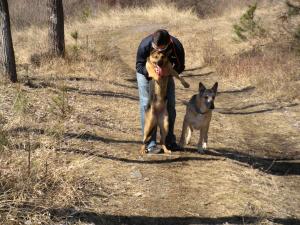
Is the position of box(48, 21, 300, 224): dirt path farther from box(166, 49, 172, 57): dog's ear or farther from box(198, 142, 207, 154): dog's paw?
box(166, 49, 172, 57): dog's ear

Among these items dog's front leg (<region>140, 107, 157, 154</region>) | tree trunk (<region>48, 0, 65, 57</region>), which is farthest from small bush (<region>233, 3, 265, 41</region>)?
dog's front leg (<region>140, 107, 157, 154</region>)

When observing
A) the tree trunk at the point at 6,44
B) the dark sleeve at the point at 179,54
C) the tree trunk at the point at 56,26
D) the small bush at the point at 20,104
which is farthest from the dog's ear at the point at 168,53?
the tree trunk at the point at 56,26

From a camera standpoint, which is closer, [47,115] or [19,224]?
[19,224]

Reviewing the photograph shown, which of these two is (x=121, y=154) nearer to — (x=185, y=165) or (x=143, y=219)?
(x=185, y=165)

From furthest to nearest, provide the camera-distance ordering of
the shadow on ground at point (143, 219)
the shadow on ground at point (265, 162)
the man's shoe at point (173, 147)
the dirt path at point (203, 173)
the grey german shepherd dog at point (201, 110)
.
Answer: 1. the man's shoe at point (173, 147)
2. the shadow on ground at point (265, 162)
3. the grey german shepherd dog at point (201, 110)
4. the dirt path at point (203, 173)
5. the shadow on ground at point (143, 219)

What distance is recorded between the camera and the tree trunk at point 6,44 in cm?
873

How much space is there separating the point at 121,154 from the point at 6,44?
3.59 meters

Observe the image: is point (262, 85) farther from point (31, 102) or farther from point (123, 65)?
point (31, 102)

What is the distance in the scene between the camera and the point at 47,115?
7754 millimetres

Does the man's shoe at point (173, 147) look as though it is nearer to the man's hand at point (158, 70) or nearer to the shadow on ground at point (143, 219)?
the man's hand at point (158, 70)

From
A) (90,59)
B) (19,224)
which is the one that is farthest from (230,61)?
(19,224)

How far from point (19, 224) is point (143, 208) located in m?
1.40

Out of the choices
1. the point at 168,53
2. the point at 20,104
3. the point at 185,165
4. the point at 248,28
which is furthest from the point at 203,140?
the point at 248,28

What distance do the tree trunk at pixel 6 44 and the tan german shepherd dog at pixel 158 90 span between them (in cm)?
355
